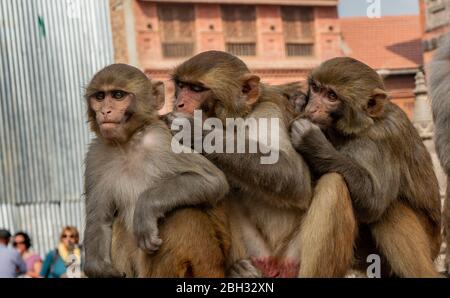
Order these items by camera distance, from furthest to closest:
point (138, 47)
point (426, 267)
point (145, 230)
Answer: point (138, 47) < point (426, 267) < point (145, 230)

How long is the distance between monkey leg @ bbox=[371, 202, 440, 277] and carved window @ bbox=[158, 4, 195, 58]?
16755 millimetres

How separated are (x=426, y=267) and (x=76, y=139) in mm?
14357

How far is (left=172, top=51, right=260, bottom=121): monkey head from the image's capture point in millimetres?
3764

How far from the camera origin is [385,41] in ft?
73.9

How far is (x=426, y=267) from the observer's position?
4109mm

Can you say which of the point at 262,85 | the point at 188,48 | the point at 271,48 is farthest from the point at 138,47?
the point at 262,85

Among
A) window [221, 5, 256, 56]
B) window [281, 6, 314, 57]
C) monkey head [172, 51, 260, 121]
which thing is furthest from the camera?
window [281, 6, 314, 57]

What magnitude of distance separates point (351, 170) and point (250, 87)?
52 centimetres

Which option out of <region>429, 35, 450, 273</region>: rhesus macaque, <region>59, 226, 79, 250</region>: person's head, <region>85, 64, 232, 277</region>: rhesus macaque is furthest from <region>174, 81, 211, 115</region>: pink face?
<region>59, 226, 79, 250</region>: person's head

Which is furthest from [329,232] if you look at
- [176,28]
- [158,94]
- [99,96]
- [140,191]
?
[176,28]

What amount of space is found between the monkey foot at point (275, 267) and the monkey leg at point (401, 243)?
17.3 inches

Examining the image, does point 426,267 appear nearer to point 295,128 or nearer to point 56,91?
point 295,128

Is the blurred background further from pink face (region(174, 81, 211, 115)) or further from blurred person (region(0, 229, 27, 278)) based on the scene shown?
pink face (region(174, 81, 211, 115))
